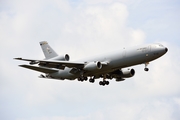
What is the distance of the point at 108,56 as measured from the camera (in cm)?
7425

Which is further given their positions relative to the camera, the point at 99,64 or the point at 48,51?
the point at 48,51

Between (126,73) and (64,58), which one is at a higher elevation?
(64,58)

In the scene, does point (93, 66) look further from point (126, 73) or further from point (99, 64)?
point (126, 73)

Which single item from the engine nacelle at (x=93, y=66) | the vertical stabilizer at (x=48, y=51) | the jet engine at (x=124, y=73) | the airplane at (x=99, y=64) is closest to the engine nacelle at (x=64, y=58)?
the airplane at (x=99, y=64)

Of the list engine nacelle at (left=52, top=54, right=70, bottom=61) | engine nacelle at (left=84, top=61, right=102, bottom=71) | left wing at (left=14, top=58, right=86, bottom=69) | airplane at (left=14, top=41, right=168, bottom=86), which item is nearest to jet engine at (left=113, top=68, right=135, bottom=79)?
airplane at (left=14, top=41, right=168, bottom=86)

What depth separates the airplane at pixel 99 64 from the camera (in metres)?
71.7

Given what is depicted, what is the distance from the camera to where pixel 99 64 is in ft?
242

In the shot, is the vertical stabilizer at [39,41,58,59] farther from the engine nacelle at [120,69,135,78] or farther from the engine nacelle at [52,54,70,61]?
the engine nacelle at [120,69,135,78]

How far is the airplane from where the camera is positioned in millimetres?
71688

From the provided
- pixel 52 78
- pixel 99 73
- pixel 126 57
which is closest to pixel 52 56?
pixel 52 78

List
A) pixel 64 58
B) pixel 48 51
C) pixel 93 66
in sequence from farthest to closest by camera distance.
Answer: pixel 48 51, pixel 64 58, pixel 93 66

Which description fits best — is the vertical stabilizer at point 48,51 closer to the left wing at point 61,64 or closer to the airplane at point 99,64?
the airplane at point 99,64

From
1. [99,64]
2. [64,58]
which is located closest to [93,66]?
[99,64]

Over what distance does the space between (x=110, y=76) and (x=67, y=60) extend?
7.68 metres
